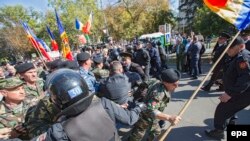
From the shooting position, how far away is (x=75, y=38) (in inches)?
1101

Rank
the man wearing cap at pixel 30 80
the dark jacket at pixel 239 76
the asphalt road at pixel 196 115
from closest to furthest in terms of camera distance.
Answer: the dark jacket at pixel 239 76, the man wearing cap at pixel 30 80, the asphalt road at pixel 196 115

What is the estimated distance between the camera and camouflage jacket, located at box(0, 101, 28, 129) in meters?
3.35

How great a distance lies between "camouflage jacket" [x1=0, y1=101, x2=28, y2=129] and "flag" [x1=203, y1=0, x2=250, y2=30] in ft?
10.3

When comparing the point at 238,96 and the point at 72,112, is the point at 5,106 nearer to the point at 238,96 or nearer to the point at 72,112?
the point at 72,112

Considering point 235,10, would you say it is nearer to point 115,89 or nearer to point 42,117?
point 115,89

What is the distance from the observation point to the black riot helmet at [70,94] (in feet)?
7.09

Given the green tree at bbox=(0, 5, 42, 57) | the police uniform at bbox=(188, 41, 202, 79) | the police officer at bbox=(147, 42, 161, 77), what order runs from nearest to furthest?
the police uniform at bbox=(188, 41, 202, 79)
the police officer at bbox=(147, 42, 161, 77)
the green tree at bbox=(0, 5, 42, 57)

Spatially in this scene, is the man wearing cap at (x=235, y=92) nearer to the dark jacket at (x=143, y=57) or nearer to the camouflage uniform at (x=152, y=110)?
the camouflage uniform at (x=152, y=110)

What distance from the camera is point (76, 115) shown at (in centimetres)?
222

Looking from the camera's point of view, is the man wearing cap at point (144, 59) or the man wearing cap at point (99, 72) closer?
the man wearing cap at point (99, 72)

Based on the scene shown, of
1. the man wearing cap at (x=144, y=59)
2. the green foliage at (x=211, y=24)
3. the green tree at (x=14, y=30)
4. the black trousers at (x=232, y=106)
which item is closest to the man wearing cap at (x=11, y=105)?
the black trousers at (x=232, y=106)

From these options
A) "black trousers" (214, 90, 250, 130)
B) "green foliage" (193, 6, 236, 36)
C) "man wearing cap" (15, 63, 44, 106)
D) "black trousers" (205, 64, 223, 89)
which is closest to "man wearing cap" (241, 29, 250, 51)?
"black trousers" (205, 64, 223, 89)

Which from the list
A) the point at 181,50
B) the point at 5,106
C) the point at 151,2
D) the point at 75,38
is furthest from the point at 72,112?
the point at 151,2

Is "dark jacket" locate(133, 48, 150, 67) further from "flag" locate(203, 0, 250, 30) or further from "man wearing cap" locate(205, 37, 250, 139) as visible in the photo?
"flag" locate(203, 0, 250, 30)
